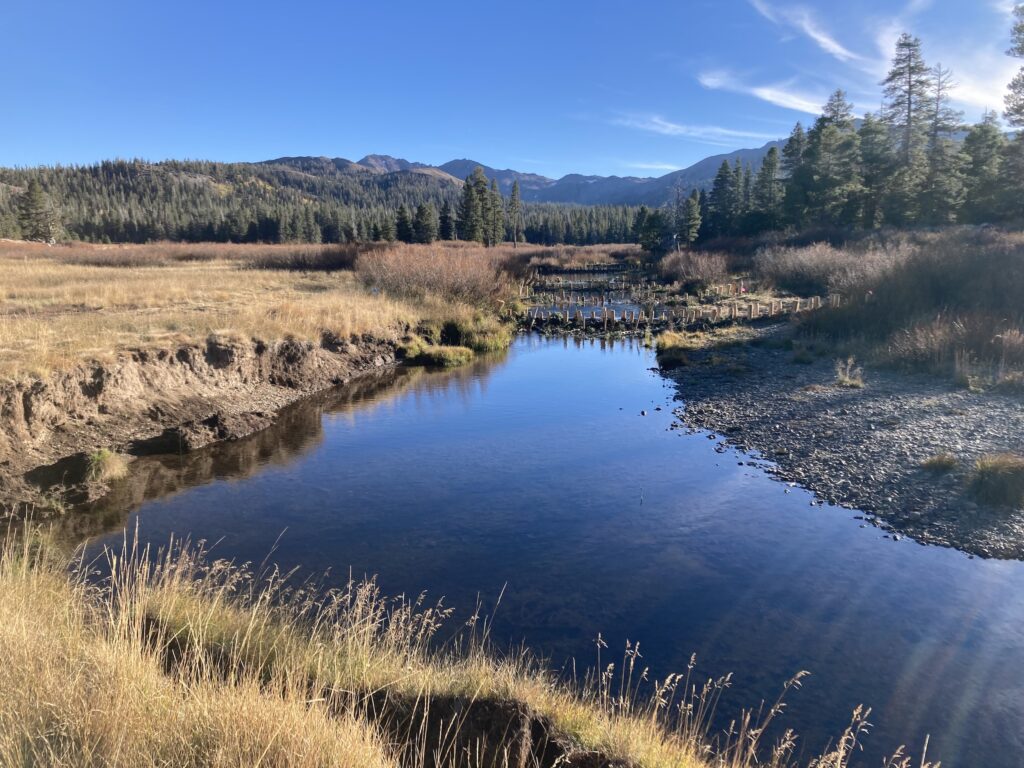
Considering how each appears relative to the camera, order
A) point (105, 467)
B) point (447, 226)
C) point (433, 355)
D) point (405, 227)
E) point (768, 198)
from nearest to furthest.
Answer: point (105, 467), point (433, 355), point (768, 198), point (405, 227), point (447, 226)

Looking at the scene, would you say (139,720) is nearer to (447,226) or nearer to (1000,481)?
(1000,481)

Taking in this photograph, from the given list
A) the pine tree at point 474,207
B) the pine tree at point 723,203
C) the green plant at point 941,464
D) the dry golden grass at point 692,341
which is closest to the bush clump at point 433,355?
the dry golden grass at point 692,341

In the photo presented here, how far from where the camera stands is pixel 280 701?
11.1 feet

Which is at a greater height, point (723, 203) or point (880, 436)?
point (723, 203)

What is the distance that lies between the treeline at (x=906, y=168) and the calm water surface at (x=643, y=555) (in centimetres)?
3841

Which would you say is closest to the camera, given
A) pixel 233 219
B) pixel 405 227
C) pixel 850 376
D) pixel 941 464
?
pixel 941 464

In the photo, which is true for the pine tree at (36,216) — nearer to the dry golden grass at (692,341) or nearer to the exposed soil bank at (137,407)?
the exposed soil bank at (137,407)

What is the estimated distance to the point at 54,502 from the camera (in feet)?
31.0

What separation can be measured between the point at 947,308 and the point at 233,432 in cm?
2109

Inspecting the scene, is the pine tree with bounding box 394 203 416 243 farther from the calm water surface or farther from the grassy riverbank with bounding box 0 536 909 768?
the grassy riverbank with bounding box 0 536 909 768

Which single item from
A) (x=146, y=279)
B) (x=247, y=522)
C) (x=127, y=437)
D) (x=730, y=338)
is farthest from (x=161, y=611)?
(x=146, y=279)

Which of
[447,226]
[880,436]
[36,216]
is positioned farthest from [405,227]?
[880,436]

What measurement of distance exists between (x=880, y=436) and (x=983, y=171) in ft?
143

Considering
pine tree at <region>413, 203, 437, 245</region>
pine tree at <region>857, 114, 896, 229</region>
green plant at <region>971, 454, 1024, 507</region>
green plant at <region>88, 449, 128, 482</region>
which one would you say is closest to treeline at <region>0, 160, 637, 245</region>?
pine tree at <region>413, 203, 437, 245</region>
